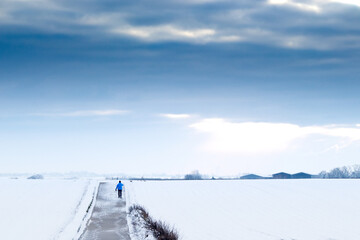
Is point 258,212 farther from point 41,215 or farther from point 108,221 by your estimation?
point 41,215

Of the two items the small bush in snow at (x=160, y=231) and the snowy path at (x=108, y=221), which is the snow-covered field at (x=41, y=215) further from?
the small bush in snow at (x=160, y=231)

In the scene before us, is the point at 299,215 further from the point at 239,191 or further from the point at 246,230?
the point at 239,191

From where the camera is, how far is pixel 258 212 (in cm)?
3831

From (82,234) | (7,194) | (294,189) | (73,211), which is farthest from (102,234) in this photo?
(294,189)

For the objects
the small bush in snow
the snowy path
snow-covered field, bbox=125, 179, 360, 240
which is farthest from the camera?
snow-covered field, bbox=125, 179, 360, 240

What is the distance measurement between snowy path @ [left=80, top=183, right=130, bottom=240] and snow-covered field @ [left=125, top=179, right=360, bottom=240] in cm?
218

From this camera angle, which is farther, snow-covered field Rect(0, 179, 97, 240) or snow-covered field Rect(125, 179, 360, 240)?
snow-covered field Rect(125, 179, 360, 240)

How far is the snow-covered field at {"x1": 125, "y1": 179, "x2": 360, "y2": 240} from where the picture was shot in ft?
92.1

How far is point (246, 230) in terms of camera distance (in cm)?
2861

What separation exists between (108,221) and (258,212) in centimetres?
1686

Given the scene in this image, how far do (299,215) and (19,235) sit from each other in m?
23.6

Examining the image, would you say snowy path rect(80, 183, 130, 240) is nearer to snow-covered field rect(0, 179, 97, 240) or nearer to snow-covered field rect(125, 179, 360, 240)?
snow-covered field rect(0, 179, 97, 240)

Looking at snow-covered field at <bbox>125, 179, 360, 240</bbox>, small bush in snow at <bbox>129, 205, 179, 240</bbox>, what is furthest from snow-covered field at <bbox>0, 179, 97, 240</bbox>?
snow-covered field at <bbox>125, 179, 360, 240</bbox>

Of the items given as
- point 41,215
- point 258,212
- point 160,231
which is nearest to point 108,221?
point 160,231
